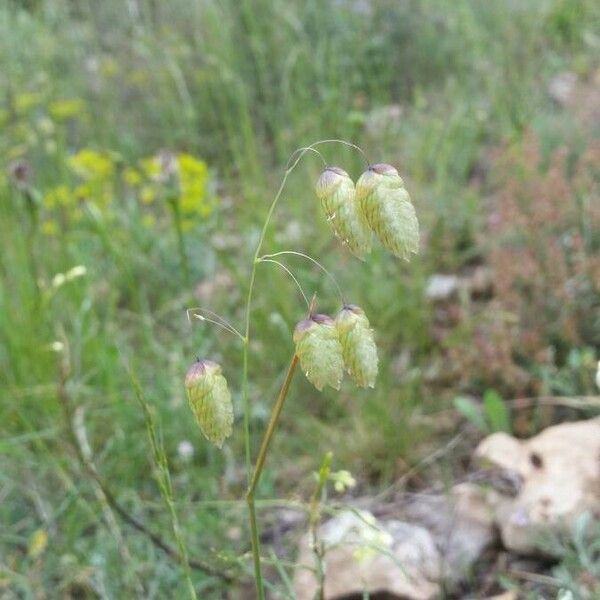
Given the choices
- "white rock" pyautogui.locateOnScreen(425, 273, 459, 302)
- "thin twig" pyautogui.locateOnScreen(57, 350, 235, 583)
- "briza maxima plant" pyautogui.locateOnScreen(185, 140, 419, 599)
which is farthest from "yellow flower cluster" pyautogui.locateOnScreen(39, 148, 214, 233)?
"briza maxima plant" pyautogui.locateOnScreen(185, 140, 419, 599)

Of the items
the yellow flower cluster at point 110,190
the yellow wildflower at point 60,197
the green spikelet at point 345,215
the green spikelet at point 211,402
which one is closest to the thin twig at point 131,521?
the green spikelet at point 211,402

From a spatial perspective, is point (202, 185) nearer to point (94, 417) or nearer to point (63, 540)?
point (94, 417)

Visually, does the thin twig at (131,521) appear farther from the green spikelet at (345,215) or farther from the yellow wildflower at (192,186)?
the yellow wildflower at (192,186)

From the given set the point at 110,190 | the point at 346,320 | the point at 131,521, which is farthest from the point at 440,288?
the point at 346,320

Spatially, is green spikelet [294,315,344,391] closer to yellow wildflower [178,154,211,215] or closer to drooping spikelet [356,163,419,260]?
drooping spikelet [356,163,419,260]

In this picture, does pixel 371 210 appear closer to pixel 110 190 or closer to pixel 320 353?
pixel 320 353
